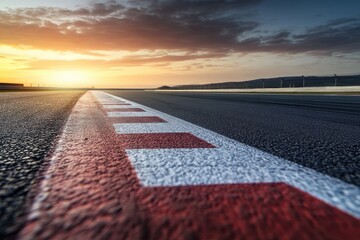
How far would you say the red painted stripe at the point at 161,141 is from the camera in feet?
9.66

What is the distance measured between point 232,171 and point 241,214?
2.35ft

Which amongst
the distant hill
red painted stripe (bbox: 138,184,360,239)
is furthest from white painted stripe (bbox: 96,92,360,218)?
the distant hill

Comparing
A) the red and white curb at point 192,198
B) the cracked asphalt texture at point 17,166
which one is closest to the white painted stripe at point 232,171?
the red and white curb at point 192,198

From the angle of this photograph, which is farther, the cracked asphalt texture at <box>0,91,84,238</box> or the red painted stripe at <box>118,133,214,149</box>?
the red painted stripe at <box>118,133,214,149</box>

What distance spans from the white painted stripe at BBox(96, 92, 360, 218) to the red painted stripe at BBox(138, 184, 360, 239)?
0.11 m

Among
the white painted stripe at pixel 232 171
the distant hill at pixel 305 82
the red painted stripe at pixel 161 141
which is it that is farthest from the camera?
the distant hill at pixel 305 82

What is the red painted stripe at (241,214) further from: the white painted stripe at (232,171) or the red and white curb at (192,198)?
the white painted stripe at (232,171)

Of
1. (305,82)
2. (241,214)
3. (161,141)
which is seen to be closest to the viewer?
(241,214)

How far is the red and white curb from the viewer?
1.15m

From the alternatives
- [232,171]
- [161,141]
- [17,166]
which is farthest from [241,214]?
[161,141]

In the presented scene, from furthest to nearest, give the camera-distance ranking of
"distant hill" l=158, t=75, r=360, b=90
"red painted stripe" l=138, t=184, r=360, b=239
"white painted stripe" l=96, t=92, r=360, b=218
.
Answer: "distant hill" l=158, t=75, r=360, b=90
"white painted stripe" l=96, t=92, r=360, b=218
"red painted stripe" l=138, t=184, r=360, b=239

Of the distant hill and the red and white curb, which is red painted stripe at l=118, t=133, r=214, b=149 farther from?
the distant hill

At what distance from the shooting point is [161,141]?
10.6ft

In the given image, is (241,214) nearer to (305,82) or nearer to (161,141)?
(161,141)
